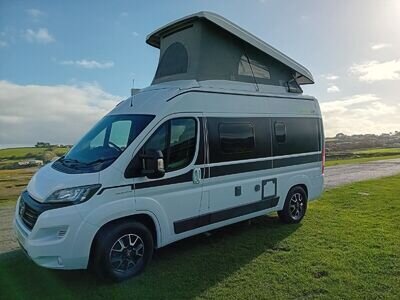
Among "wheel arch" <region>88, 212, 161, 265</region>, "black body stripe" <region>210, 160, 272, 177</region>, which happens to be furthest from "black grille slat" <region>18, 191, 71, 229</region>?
"black body stripe" <region>210, 160, 272, 177</region>

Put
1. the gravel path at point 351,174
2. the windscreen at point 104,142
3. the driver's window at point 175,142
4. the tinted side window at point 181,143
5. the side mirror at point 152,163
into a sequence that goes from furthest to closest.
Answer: the gravel path at point 351,174, the tinted side window at point 181,143, the driver's window at point 175,142, the windscreen at point 104,142, the side mirror at point 152,163

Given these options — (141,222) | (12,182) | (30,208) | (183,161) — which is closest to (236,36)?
(183,161)

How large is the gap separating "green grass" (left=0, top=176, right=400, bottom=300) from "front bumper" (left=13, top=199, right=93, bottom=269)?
1.38 ft

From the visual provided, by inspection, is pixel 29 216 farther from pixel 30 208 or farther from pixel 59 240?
pixel 59 240

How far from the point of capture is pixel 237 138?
6.16 meters

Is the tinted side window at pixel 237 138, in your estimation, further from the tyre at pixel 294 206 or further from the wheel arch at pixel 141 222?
the wheel arch at pixel 141 222

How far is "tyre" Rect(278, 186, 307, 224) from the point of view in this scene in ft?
23.8

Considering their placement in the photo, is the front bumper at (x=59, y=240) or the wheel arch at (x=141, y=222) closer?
the front bumper at (x=59, y=240)

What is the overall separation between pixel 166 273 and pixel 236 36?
4455 mm

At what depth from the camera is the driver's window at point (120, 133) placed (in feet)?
16.1

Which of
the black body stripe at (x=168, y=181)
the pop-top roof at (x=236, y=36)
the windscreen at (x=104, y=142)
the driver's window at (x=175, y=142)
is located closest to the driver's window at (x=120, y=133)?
the windscreen at (x=104, y=142)

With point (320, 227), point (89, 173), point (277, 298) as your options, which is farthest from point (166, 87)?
point (320, 227)

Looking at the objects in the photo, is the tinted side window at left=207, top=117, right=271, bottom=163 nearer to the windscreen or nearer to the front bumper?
the windscreen

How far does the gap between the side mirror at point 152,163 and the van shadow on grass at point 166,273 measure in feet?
4.70
